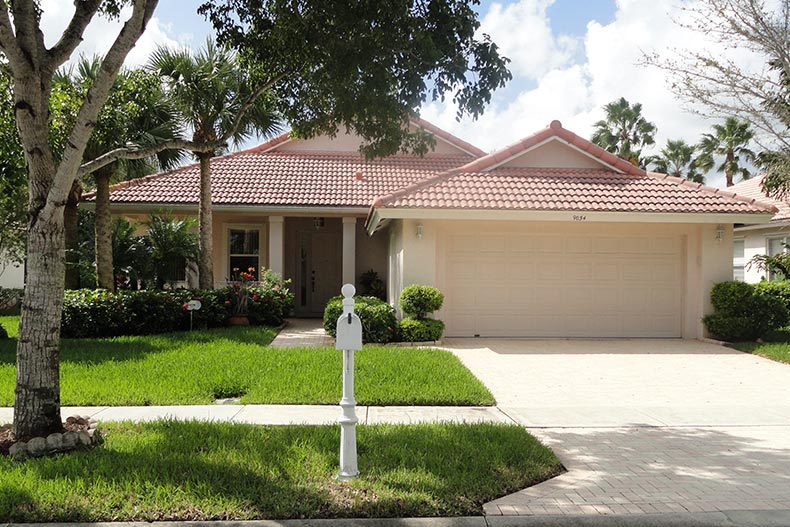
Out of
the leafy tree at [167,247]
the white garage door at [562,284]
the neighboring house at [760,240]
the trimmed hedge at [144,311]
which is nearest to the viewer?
the trimmed hedge at [144,311]

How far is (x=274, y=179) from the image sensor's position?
17.2m

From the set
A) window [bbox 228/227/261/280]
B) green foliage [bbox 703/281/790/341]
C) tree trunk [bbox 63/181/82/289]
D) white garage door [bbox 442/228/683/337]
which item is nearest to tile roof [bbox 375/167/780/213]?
white garage door [bbox 442/228/683/337]

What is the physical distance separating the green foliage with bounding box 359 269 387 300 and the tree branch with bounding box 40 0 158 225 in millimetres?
12010

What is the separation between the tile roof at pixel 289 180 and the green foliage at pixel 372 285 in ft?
8.35

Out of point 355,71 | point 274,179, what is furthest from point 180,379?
point 274,179

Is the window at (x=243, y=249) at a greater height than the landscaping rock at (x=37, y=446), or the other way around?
the window at (x=243, y=249)

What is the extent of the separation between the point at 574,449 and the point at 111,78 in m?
5.61

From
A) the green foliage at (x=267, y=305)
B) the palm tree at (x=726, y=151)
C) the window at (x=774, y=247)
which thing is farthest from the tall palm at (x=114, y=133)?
the palm tree at (x=726, y=151)

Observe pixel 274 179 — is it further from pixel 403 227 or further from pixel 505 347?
pixel 505 347

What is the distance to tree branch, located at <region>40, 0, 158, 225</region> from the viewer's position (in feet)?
16.3

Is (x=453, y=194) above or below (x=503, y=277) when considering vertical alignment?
above

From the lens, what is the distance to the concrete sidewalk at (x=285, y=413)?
6184 millimetres

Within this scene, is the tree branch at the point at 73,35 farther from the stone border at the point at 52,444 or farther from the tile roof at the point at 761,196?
the tile roof at the point at 761,196

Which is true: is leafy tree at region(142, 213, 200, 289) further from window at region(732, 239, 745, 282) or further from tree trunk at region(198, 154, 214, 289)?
window at region(732, 239, 745, 282)
